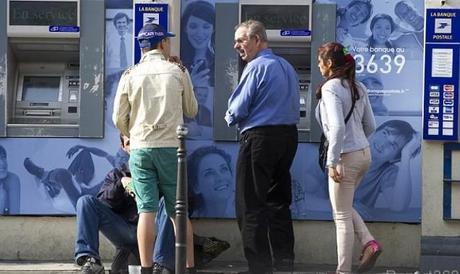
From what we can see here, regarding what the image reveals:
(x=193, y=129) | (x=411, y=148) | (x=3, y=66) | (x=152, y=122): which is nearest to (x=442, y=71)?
(x=411, y=148)

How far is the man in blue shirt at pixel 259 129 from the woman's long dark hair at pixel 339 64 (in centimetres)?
31

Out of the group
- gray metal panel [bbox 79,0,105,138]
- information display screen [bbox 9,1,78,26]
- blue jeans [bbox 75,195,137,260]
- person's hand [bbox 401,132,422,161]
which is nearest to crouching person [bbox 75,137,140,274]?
blue jeans [bbox 75,195,137,260]

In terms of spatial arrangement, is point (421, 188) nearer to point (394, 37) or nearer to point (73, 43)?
point (394, 37)

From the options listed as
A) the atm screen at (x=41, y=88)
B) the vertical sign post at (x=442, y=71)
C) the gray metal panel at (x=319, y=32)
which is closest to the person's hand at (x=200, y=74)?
the gray metal panel at (x=319, y=32)

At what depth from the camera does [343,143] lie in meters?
6.48

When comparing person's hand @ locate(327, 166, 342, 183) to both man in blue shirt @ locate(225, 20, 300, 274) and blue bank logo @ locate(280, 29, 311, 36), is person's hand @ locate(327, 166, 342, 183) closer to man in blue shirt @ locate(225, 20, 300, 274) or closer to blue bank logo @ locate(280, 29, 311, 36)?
man in blue shirt @ locate(225, 20, 300, 274)

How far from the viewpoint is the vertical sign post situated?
23.9 feet

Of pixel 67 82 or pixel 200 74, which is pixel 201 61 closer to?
pixel 200 74

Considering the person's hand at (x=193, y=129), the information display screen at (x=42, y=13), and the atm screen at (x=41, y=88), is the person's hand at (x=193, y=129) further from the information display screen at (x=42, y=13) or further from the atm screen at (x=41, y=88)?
the information display screen at (x=42, y=13)

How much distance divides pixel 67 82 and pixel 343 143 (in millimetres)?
2780

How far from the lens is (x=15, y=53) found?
7.79 metres

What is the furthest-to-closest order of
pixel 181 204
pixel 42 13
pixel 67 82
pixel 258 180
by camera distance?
1. pixel 67 82
2. pixel 42 13
3. pixel 258 180
4. pixel 181 204

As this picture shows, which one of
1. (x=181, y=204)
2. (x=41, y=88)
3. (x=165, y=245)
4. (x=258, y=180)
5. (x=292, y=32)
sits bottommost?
(x=165, y=245)

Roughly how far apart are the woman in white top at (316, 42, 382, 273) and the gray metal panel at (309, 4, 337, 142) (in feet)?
2.79
